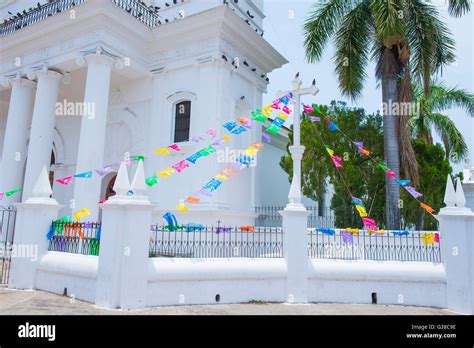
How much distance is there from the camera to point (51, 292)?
25.4 feet

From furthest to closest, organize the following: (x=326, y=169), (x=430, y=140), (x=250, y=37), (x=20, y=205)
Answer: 1. (x=430, y=140)
2. (x=250, y=37)
3. (x=326, y=169)
4. (x=20, y=205)

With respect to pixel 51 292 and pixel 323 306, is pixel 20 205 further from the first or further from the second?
pixel 323 306

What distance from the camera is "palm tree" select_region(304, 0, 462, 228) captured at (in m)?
10.3

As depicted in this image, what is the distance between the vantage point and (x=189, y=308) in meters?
6.78

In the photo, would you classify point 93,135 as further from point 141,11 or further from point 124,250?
point 124,250

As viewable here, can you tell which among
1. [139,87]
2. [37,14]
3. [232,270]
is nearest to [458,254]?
[232,270]

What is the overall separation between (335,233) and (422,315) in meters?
2.24

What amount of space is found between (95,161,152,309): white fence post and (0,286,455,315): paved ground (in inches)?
10.0

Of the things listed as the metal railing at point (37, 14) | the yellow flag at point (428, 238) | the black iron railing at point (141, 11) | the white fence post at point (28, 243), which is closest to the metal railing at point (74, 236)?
the white fence post at point (28, 243)

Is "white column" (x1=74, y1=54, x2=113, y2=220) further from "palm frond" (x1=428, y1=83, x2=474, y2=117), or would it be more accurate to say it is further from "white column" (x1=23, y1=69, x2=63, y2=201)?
"palm frond" (x1=428, y1=83, x2=474, y2=117)

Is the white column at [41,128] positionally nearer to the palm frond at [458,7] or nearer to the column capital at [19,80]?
the column capital at [19,80]

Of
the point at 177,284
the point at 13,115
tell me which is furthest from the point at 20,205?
the point at 13,115

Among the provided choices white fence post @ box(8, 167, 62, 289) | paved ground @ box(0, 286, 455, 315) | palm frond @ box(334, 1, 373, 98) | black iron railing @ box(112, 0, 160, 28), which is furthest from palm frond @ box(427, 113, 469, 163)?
white fence post @ box(8, 167, 62, 289)

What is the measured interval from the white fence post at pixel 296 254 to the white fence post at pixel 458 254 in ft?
9.16
